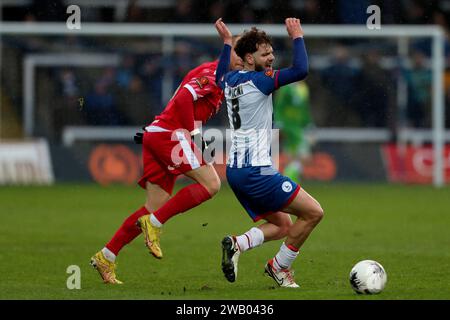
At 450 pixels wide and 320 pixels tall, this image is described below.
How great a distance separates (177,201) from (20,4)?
16366 millimetres

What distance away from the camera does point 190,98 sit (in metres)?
9.82

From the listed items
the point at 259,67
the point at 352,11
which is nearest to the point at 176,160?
the point at 259,67

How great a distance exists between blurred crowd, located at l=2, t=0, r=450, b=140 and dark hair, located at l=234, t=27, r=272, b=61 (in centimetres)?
1313

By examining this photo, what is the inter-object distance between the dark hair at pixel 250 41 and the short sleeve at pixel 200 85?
995mm

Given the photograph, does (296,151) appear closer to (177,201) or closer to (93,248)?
(93,248)

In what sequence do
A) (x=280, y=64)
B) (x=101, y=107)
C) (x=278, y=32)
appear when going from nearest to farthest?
1. (x=280, y=64)
2. (x=278, y=32)
3. (x=101, y=107)

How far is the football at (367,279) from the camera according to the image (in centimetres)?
826

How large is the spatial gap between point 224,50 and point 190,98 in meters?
0.68

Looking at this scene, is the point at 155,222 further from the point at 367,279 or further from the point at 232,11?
the point at 232,11

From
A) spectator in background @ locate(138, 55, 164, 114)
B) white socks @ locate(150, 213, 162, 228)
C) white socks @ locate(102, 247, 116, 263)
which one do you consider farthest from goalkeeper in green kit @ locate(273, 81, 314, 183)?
white socks @ locate(150, 213, 162, 228)

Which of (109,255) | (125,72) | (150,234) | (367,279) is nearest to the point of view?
(367,279)
